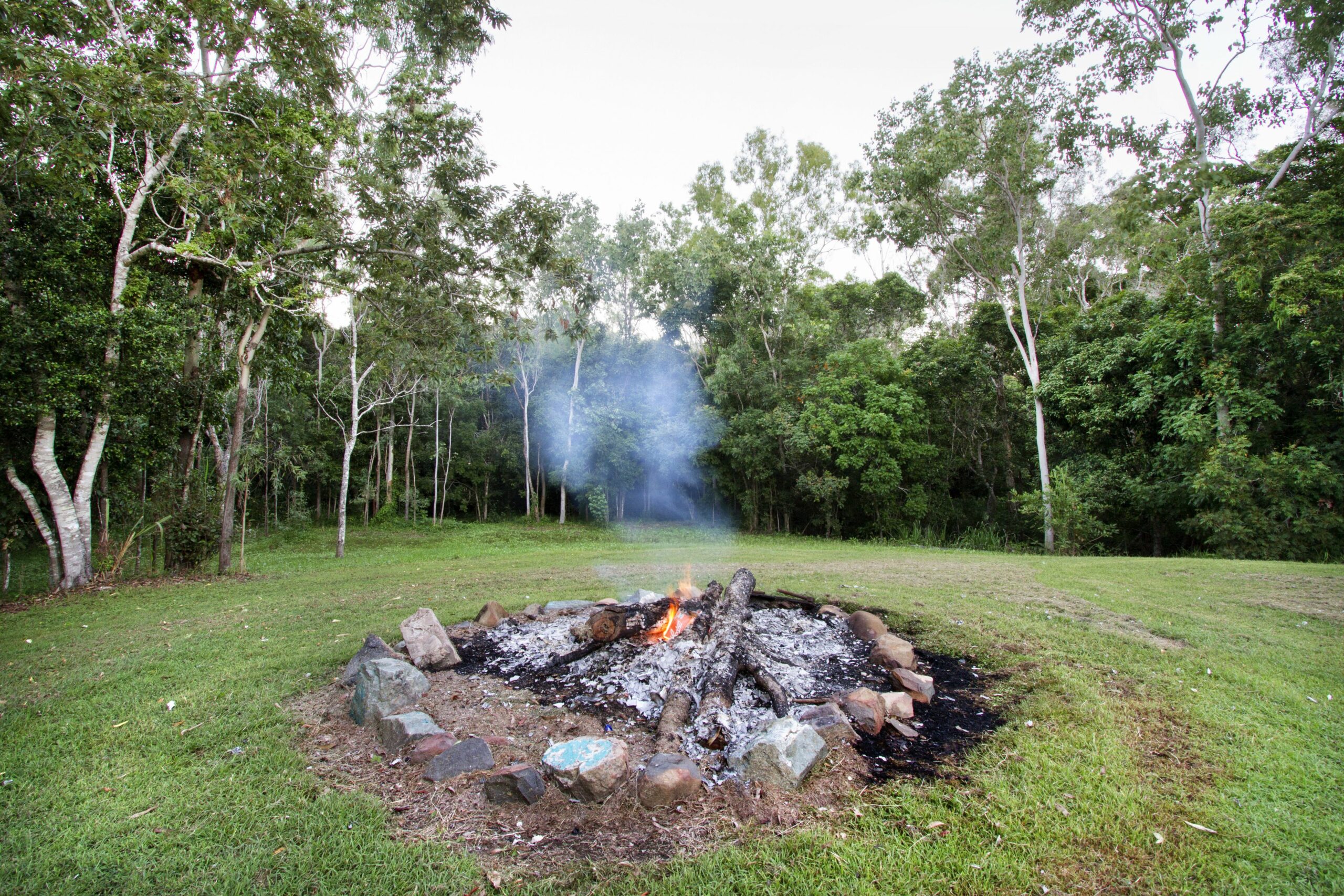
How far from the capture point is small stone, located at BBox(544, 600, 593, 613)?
5406 millimetres

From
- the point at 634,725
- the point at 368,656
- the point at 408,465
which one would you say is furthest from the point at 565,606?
the point at 408,465

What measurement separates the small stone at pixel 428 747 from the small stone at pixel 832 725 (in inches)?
69.5

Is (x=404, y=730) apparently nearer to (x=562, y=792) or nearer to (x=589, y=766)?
(x=562, y=792)

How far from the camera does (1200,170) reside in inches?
482

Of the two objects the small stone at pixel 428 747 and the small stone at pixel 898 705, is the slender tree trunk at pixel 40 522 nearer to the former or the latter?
the small stone at pixel 428 747

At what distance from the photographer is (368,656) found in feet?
12.5

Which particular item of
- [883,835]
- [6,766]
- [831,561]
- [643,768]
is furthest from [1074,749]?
[831,561]

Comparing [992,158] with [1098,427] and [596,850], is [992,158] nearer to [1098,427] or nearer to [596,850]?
[1098,427]

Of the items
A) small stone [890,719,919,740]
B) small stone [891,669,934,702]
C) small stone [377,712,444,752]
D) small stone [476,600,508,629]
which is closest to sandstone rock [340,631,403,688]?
small stone [377,712,444,752]

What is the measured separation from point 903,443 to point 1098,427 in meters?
4.88

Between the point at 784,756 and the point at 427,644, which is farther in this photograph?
the point at 427,644

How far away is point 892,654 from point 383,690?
3.29 meters

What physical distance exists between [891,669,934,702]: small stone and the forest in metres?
6.70

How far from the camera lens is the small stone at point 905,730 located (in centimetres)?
297
